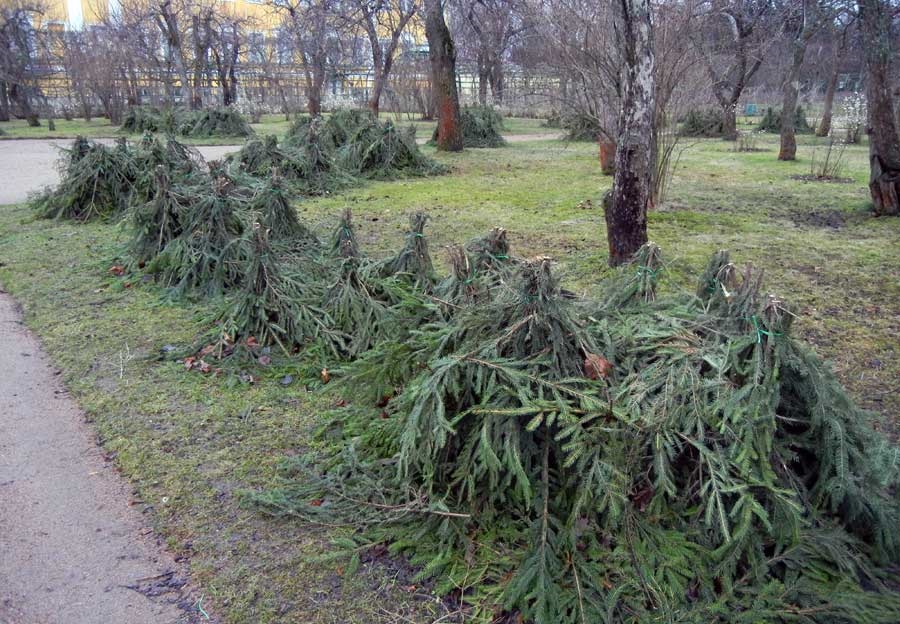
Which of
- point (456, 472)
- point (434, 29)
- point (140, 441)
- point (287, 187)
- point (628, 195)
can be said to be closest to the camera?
point (456, 472)

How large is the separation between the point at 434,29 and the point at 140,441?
47.6 ft

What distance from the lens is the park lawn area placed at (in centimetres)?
274

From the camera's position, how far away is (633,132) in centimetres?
615

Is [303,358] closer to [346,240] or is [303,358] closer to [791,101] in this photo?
[346,240]

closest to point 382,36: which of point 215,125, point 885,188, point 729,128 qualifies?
point 215,125

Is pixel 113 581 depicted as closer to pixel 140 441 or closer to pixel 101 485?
pixel 101 485

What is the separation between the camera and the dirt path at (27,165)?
1225 centimetres

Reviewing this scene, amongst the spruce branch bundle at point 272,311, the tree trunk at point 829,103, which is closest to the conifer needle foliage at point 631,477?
the spruce branch bundle at point 272,311

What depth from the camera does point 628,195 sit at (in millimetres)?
6309

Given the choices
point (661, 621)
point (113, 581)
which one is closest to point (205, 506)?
point (113, 581)

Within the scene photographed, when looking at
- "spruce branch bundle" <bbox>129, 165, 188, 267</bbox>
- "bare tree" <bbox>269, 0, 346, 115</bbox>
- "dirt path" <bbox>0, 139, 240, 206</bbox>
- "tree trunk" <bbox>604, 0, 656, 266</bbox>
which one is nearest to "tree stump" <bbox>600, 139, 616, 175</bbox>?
"tree trunk" <bbox>604, 0, 656, 266</bbox>

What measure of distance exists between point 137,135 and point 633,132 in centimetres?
2071

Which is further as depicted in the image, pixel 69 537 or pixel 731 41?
pixel 731 41

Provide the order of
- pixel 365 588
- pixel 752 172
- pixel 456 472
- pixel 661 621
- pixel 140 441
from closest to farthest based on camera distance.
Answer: pixel 661 621 < pixel 365 588 < pixel 456 472 < pixel 140 441 < pixel 752 172
